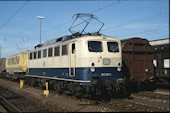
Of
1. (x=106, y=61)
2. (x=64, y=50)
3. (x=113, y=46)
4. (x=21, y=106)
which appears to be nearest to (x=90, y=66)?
(x=106, y=61)

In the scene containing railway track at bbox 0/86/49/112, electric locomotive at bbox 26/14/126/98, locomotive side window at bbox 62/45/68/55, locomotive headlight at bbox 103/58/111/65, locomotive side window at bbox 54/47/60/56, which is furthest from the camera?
locomotive side window at bbox 54/47/60/56

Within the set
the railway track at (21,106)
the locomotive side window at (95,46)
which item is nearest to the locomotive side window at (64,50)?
the locomotive side window at (95,46)

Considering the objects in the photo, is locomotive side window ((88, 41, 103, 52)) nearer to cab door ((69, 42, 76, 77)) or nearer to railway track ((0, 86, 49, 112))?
cab door ((69, 42, 76, 77))

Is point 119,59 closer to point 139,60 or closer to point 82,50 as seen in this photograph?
point 82,50

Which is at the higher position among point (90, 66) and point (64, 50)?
point (64, 50)

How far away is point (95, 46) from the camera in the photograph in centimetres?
1484

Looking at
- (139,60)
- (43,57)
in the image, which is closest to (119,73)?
(139,60)

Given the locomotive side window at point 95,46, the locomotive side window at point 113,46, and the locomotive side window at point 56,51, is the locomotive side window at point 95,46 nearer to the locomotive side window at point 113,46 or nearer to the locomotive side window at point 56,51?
the locomotive side window at point 113,46

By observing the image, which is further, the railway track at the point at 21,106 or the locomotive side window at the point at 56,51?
the locomotive side window at the point at 56,51

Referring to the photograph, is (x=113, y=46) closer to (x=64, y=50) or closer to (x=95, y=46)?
(x=95, y=46)

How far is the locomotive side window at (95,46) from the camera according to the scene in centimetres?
1464

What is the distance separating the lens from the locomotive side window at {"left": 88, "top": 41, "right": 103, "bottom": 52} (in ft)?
48.0

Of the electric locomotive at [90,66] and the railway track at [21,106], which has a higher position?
the electric locomotive at [90,66]

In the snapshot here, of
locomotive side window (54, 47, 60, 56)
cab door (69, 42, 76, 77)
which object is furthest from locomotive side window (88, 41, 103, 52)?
locomotive side window (54, 47, 60, 56)
